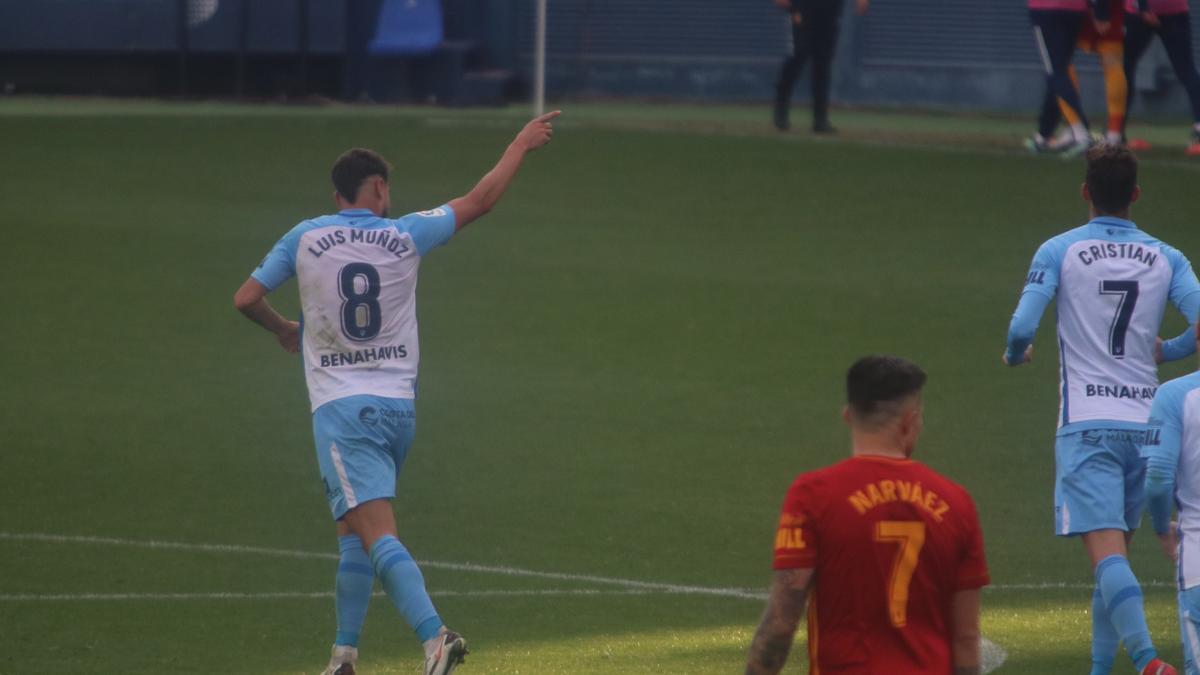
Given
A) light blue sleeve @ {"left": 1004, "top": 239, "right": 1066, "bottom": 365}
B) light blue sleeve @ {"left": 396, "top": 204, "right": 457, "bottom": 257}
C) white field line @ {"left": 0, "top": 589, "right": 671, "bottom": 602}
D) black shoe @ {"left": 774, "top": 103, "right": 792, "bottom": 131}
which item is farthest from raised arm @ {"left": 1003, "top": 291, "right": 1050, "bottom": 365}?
black shoe @ {"left": 774, "top": 103, "right": 792, "bottom": 131}

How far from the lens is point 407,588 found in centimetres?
698

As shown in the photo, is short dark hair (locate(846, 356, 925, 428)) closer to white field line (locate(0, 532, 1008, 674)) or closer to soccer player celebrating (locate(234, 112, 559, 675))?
soccer player celebrating (locate(234, 112, 559, 675))

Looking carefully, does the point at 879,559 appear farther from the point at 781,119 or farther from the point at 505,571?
the point at 781,119

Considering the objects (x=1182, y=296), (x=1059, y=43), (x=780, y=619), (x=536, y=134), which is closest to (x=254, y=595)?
(x=536, y=134)

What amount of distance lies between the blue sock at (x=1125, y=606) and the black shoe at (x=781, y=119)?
18.7 metres

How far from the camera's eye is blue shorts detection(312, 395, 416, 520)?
23.4 ft

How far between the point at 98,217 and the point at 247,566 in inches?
444

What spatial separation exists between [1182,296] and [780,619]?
3119 millimetres

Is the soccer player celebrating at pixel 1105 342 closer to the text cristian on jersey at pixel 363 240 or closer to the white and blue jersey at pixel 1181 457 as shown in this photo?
the white and blue jersey at pixel 1181 457

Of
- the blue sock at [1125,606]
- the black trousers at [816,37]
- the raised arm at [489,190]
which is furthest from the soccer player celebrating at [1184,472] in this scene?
the black trousers at [816,37]

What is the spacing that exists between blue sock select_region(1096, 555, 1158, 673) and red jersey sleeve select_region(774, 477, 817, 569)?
2.67m

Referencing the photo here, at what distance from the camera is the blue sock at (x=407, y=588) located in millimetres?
6953

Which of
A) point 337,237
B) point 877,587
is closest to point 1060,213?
point 337,237

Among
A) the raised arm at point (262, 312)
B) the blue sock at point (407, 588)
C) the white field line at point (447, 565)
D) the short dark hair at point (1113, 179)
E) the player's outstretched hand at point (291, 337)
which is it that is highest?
the short dark hair at point (1113, 179)
